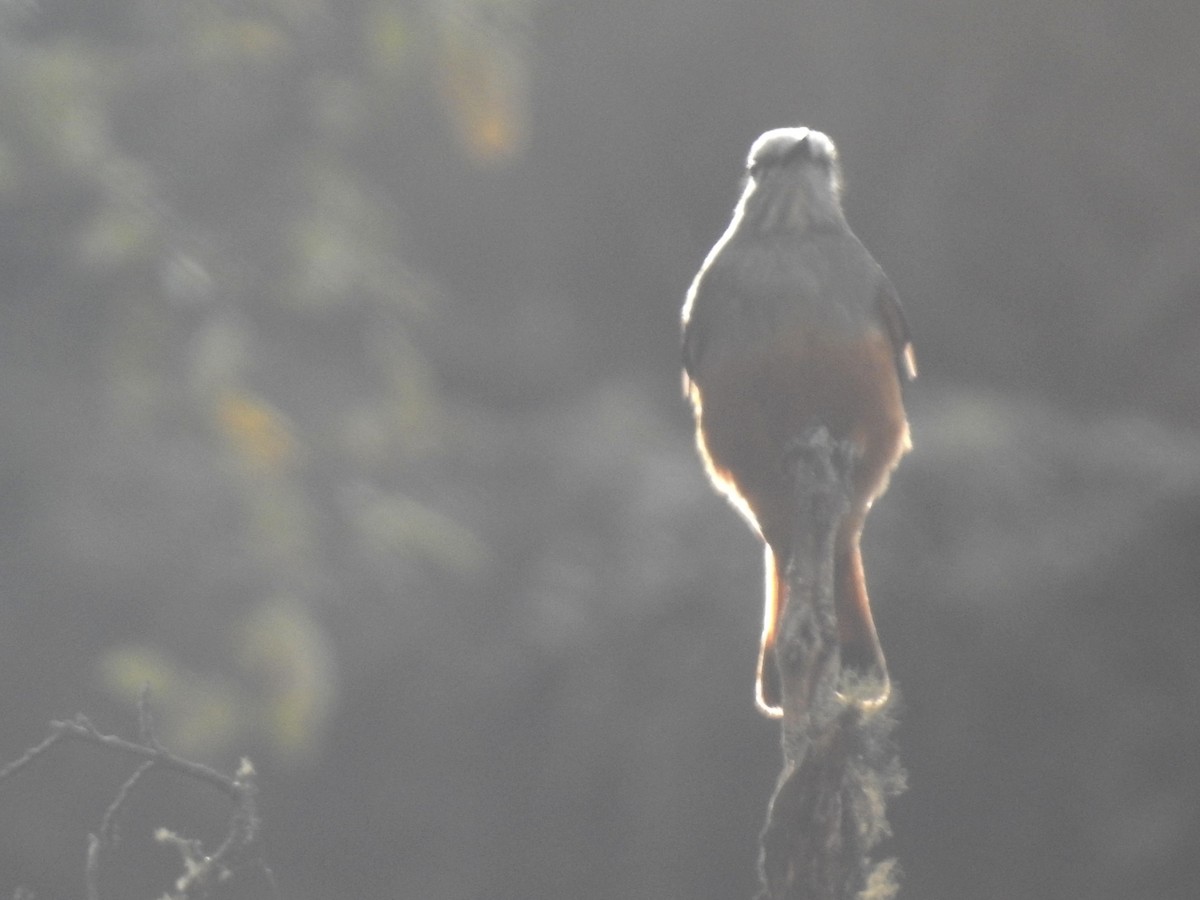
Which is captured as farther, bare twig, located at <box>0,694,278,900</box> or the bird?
the bird

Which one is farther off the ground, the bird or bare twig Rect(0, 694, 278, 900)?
the bird

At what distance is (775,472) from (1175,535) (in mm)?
2770

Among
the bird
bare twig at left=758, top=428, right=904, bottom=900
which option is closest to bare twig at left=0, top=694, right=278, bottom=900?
bare twig at left=758, top=428, right=904, bottom=900

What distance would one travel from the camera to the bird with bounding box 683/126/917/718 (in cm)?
398

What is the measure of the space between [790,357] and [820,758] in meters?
1.68

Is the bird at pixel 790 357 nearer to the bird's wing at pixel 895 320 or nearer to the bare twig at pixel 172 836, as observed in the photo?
the bird's wing at pixel 895 320

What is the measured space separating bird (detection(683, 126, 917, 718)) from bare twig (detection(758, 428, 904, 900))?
34.1 inches

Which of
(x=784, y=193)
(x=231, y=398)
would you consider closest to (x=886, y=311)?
(x=784, y=193)

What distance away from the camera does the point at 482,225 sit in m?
7.70

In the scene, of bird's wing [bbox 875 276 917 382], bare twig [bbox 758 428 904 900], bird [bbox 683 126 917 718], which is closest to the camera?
bare twig [bbox 758 428 904 900]

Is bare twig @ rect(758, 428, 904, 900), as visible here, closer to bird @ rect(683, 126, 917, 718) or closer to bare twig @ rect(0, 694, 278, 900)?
bare twig @ rect(0, 694, 278, 900)

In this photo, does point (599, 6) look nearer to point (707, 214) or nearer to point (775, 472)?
point (707, 214)

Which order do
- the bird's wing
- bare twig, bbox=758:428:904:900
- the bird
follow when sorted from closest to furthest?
bare twig, bbox=758:428:904:900 → the bird → the bird's wing

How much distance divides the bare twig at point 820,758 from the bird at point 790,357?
2.85 feet
